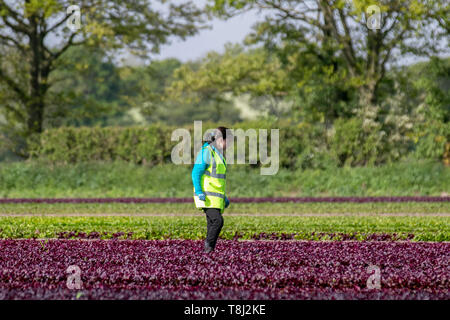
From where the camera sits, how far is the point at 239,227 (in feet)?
47.4

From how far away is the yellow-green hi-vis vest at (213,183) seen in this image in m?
9.99

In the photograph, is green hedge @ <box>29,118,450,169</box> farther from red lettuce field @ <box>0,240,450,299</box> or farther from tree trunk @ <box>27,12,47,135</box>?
red lettuce field @ <box>0,240,450,299</box>

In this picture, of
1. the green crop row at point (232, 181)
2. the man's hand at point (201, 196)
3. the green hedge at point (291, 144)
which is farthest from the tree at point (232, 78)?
the man's hand at point (201, 196)

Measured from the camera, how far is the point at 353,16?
1115 inches

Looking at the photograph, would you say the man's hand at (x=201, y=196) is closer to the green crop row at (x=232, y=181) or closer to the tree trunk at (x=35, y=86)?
the green crop row at (x=232, y=181)

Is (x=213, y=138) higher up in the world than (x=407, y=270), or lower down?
higher up

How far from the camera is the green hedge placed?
93.9 feet

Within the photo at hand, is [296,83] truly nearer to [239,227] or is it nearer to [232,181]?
[232,181]

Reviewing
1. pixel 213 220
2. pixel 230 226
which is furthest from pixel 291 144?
pixel 213 220


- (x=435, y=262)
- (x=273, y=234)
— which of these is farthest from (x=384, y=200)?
(x=435, y=262)

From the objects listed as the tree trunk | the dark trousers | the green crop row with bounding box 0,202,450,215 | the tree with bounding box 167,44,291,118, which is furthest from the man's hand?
the tree with bounding box 167,44,291,118
